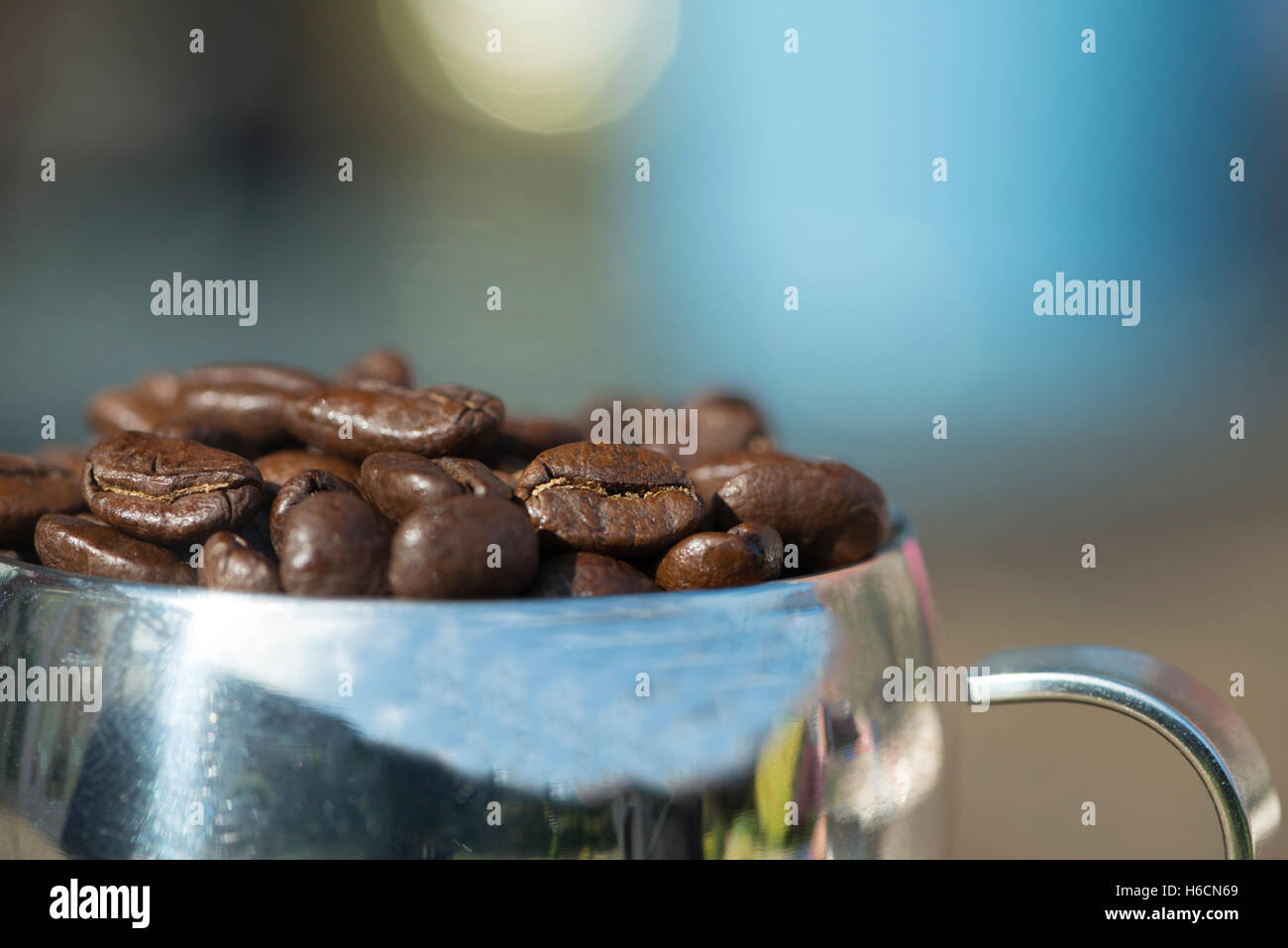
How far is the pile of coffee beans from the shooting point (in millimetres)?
646

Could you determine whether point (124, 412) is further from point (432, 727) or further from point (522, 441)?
point (432, 727)

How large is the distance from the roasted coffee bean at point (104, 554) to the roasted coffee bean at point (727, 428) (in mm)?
507

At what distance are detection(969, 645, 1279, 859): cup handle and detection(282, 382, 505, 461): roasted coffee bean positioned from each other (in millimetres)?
428

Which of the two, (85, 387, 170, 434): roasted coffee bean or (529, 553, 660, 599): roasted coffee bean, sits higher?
(85, 387, 170, 434): roasted coffee bean

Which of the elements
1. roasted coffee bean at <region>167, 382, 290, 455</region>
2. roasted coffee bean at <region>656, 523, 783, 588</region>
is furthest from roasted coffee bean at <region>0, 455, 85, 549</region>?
roasted coffee bean at <region>656, 523, 783, 588</region>

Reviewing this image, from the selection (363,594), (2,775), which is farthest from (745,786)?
(2,775)

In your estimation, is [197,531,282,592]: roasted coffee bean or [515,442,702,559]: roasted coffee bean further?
[515,442,702,559]: roasted coffee bean

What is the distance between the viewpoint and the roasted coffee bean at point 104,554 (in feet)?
2.34

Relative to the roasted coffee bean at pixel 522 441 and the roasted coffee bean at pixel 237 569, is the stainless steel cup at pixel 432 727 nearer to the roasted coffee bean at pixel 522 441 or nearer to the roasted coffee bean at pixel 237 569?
the roasted coffee bean at pixel 237 569

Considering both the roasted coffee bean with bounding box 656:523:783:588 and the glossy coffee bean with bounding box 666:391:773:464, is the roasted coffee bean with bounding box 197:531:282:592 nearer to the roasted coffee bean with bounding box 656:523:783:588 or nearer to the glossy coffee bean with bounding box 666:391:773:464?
the roasted coffee bean with bounding box 656:523:783:588

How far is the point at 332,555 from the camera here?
0.63 m

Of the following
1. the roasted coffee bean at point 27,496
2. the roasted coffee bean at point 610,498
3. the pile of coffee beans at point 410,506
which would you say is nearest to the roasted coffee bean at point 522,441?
the pile of coffee beans at point 410,506

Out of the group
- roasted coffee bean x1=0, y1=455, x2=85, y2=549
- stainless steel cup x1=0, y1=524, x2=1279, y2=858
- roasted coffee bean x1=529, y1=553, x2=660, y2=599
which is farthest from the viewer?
roasted coffee bean x1=0, y1=455, x2=85, y2=549

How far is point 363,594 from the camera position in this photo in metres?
0.64
